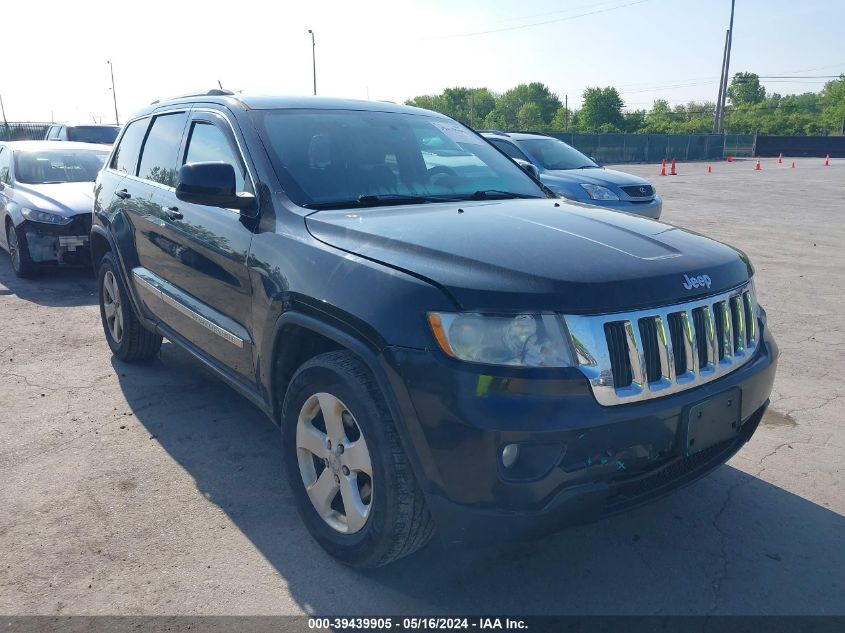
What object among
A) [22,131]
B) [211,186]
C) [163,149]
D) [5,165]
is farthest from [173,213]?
[22,131]

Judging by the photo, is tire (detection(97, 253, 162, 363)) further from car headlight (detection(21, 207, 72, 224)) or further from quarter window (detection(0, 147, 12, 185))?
quarter window (detection(0, 147, 12, 185))

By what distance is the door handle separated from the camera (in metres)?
3.87

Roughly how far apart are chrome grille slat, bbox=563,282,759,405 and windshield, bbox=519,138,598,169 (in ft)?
28.0

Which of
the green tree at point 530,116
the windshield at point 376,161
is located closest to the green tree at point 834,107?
the green tree at point 530,116

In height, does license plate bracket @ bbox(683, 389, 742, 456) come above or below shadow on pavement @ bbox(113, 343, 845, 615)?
above

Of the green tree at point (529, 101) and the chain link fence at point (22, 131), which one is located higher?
the green tree at point (529, 101)

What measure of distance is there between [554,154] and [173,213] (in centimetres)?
848

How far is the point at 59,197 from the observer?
8.33 m

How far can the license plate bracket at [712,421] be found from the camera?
97.0 inches

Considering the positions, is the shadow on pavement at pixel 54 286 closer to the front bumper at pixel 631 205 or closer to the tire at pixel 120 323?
the tire at pixel 120 323

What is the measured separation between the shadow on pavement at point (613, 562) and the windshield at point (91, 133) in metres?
14.6

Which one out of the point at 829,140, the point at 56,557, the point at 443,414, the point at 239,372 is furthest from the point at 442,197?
the point at 829,140

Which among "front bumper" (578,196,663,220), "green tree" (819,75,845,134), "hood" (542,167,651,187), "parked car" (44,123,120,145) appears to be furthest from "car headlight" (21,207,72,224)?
"green tree" (819,75,845,134)

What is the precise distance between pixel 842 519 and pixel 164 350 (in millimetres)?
4729
